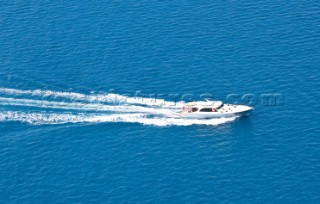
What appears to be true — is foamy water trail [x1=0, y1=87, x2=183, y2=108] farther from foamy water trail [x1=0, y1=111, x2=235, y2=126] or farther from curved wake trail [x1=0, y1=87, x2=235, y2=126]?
foamy water trail [x1=0, y1=111, x2=235, y2=126]

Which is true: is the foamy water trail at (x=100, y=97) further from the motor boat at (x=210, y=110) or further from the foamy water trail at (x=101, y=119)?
the foamy water trail at (x=101, y=119)

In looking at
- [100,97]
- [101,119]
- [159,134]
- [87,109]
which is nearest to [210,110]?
[159,134]

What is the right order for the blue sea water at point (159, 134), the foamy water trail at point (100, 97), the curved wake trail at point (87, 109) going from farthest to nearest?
the foamy water trail at point (100, 97) → the curved wake trail at point (87, 109) → the blue sea water at point (159, 134)

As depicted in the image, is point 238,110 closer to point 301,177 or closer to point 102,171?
point 301,177

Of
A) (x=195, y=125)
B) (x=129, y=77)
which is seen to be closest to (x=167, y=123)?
(x=195, y=125)

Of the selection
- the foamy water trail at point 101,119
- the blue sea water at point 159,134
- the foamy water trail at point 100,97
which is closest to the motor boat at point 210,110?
the foamy water trail at point 101,119

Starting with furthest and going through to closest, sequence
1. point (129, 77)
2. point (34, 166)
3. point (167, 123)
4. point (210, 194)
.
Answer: point (129, 77)
point (167, 123)
point (34, 166)
point (210, 194)
